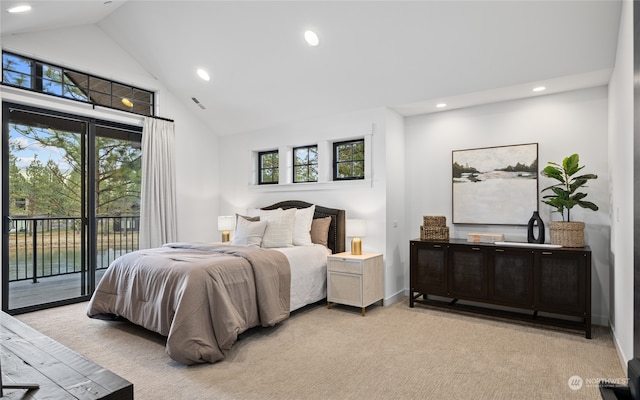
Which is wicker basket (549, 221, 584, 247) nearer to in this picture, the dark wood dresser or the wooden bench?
the dark wood dresser

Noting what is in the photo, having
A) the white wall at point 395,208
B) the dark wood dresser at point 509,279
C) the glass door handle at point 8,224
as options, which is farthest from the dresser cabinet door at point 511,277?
the glass door handle at point 8,224

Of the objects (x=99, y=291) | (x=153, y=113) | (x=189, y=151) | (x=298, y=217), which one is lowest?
(x=99, y=291)

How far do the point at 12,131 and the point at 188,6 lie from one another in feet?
7.87

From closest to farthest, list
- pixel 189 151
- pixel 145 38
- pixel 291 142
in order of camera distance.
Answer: pixel 145 38
pixel 291 142
pixel 189 151

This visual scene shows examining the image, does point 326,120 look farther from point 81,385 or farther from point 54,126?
point 81,385

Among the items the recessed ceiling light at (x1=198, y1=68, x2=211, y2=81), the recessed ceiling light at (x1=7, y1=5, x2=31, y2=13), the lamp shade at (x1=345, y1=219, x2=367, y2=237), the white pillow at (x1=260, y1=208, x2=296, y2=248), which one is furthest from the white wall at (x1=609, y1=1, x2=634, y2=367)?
the recessed ceiling light at (x1=7, y1=5, x2=31, y2=13)

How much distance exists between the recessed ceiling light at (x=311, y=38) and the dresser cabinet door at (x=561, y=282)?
10.0 feet

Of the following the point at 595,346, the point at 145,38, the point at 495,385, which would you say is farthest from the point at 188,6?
the point at 595,346

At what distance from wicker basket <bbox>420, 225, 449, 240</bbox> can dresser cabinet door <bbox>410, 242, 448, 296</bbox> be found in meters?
0.14

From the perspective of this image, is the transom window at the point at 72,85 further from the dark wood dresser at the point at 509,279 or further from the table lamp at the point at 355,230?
the dark wood dresser at the point at 509,279

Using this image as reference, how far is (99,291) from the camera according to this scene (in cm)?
374

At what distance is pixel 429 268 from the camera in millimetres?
4250

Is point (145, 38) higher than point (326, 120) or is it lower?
higher

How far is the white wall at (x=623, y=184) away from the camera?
2.43m
